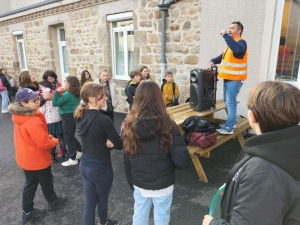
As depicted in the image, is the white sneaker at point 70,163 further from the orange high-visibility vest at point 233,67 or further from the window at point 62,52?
the window at point 62,52

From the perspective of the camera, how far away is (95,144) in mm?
2176

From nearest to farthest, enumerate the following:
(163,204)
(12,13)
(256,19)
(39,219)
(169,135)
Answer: (169,135) < (163,204) < (39,219) < (256,19) < (12,13)

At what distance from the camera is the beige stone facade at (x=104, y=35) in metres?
5.75

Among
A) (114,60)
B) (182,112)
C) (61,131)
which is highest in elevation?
(114,60)

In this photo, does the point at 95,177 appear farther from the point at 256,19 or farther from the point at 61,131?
the point at 256,19

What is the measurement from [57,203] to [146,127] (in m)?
1.93

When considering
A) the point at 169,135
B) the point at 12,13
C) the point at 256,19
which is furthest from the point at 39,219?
the point at 12,13

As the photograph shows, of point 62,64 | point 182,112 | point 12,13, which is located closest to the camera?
point 182,112

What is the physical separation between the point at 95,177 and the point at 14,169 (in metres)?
2.68

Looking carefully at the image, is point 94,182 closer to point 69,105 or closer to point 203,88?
point 69,105

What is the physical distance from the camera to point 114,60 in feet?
25.6

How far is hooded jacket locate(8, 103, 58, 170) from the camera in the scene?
2.46 m

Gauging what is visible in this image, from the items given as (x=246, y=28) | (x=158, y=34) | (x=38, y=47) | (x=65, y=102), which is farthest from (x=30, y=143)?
(x=38, y=47)

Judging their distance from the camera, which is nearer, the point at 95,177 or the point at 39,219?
the point at 95,177
